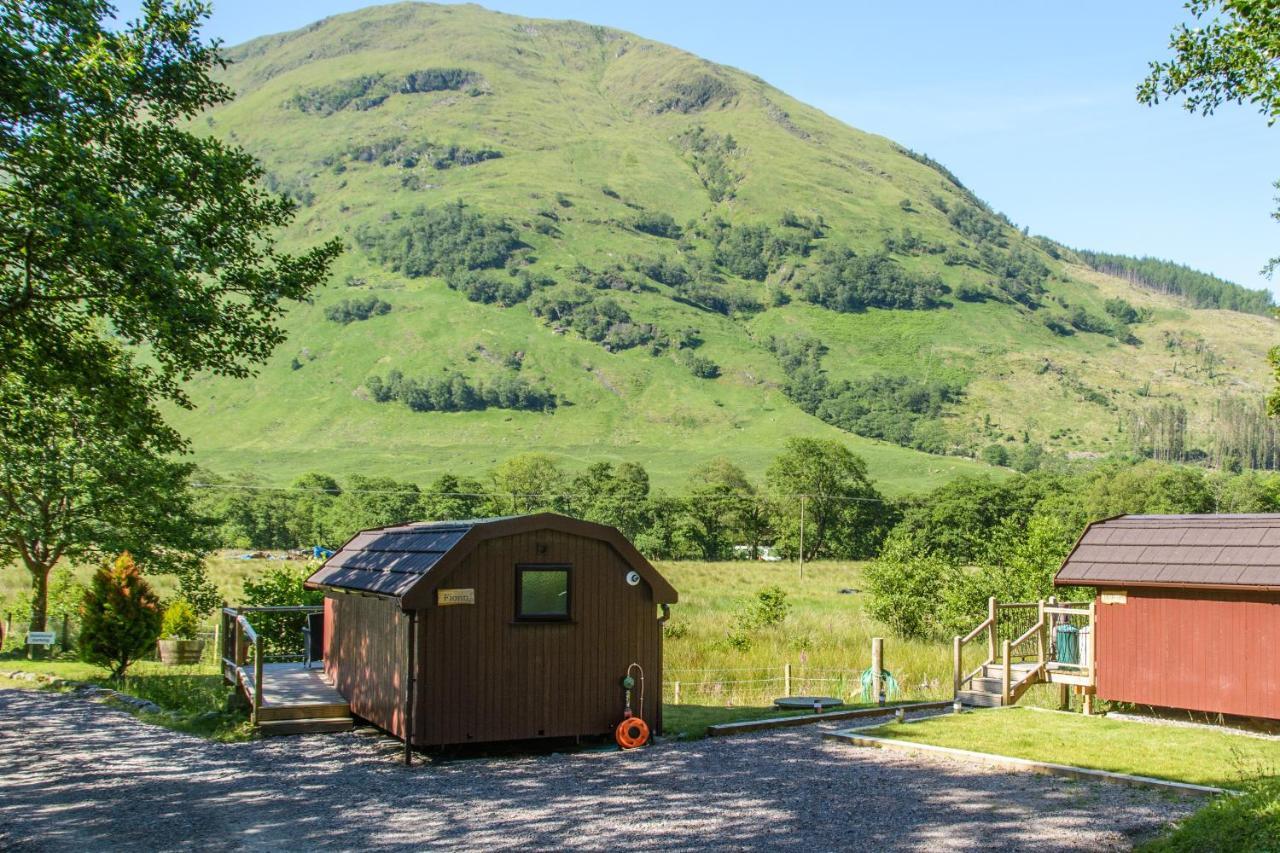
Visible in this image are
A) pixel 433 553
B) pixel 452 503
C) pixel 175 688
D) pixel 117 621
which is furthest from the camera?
pixel 452 503

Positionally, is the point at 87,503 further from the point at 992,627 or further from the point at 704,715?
the point at 992,627

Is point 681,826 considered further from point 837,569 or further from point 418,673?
point 837,569

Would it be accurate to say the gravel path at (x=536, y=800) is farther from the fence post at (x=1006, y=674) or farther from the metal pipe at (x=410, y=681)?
the fence post at (x=1006, y=674)

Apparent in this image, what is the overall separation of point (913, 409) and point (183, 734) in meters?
178

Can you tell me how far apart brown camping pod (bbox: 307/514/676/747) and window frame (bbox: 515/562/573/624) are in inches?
0.6

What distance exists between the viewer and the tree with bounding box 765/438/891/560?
318ft

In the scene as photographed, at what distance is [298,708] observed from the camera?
17.3 metres

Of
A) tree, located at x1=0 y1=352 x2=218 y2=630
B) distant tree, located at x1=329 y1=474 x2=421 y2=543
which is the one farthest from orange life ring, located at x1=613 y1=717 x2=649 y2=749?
distant tree, located at x1=329 y1=474 x2=421 y2=543

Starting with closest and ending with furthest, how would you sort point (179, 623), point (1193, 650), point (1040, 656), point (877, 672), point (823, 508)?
point (1193, 650), point (877, 672), point (1040, 656), point (179, 623), point (823, 508)

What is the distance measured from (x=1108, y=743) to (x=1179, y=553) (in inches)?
179

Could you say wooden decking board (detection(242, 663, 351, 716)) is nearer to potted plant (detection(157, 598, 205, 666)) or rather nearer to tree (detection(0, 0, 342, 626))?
tree (detection(0, 0, 342, 626))

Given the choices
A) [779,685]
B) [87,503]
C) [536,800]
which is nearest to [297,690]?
[536,800]

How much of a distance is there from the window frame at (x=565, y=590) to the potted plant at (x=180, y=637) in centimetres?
1455

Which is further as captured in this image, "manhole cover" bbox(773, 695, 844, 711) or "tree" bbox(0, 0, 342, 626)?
"manhole cover" bbox(773, 695, 844, 711)
